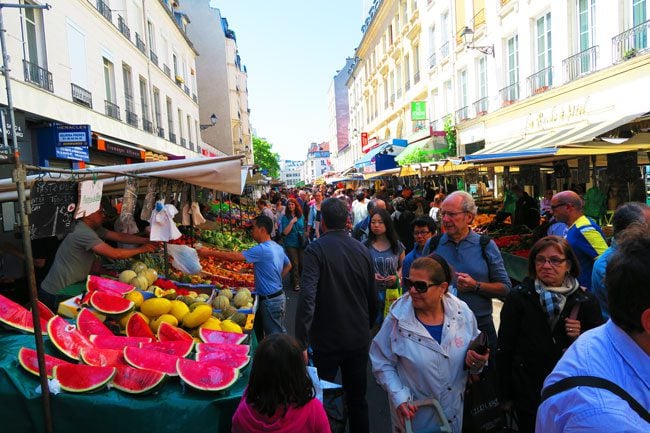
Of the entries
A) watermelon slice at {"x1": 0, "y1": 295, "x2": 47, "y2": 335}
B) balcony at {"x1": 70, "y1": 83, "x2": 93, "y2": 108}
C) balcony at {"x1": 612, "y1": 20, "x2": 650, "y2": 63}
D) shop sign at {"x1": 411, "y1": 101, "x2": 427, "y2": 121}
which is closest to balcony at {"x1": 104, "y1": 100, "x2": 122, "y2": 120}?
balcony at {"x1": 70, "y1": 83, "x2": 93, "y2": 108}

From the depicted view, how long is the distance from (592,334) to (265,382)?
54.8 inches

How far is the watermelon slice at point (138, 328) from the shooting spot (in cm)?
362

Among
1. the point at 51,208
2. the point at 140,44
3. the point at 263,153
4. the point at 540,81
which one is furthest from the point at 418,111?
the point at 263,153

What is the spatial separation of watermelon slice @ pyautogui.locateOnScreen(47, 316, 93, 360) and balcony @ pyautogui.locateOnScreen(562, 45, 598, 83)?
13.9 meters

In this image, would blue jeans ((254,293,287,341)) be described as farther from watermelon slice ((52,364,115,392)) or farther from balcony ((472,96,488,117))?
Result: balcony ((472,96,488,117))

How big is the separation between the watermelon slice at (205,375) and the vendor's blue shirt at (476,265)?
1.72 m

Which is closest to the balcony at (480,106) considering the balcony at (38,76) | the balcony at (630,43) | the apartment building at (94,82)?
the balcony at (630,43)

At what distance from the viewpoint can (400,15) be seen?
102 feet

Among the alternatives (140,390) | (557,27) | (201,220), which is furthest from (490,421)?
(557,27)

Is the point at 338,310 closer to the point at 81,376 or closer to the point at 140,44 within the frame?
the point at 81,376

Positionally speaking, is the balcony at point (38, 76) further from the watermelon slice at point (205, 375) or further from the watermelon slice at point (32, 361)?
the watermelon slice at point (205, 375)

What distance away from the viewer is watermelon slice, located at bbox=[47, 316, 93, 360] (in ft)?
10.0

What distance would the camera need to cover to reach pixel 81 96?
13023 millimetres

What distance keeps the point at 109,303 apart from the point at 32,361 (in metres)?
1.02
